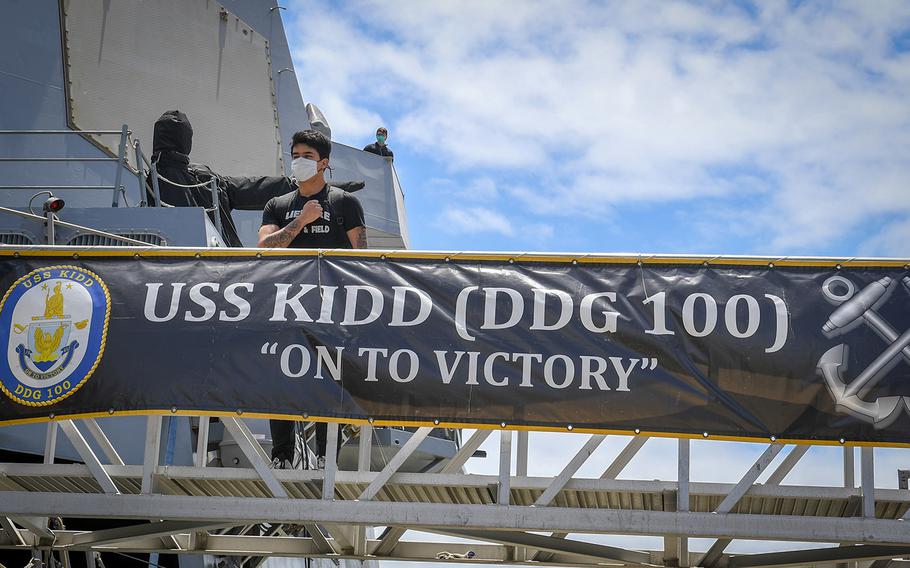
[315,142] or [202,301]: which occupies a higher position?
[315,142]

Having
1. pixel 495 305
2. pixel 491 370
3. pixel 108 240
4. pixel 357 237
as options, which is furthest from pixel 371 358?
pixel 108 240

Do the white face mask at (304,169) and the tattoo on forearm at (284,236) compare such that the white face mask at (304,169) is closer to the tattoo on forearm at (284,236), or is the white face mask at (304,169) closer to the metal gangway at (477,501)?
the tattoo on forearm at (284,236)

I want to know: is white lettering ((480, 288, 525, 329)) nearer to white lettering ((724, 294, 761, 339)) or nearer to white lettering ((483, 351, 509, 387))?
white lettering ((483, 351, 509, 387))

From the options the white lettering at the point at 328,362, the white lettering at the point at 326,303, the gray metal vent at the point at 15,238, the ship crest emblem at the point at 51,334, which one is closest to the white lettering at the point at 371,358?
the white lettering at the point at 328,362

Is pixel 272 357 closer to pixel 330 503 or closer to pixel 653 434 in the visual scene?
pixel 330 503

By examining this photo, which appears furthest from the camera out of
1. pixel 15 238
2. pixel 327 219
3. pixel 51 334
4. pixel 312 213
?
pixel 15 238

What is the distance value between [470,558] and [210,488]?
2.10 meters

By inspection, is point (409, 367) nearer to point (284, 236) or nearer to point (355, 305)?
point (355, 305)

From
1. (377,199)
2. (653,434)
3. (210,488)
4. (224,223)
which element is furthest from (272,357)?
(377,199)

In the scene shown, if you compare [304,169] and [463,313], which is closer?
[463,313]

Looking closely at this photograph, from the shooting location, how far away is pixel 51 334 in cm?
797

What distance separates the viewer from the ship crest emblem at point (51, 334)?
7891 millimetres

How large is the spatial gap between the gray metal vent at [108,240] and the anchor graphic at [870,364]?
6110 mm

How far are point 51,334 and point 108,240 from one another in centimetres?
265
